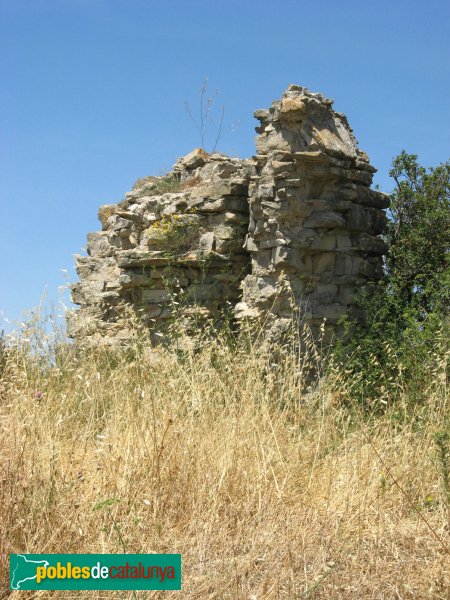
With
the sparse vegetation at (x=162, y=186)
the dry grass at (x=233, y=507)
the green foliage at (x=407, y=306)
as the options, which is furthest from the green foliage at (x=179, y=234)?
the dry grass at (x=233, y=507)

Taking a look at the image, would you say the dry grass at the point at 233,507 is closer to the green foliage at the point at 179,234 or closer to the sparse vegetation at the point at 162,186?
the green foliage at the point at 179,234

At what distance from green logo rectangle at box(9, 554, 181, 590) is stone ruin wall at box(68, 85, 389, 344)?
4.42 metres

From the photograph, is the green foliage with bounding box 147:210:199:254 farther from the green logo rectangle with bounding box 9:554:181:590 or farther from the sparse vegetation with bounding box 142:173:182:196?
the green logo rectangle with bounding box 9:554:181:590

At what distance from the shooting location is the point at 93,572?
13.9ft

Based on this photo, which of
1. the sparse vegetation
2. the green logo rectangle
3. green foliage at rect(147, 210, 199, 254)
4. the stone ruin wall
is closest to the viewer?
the green logo rectangle

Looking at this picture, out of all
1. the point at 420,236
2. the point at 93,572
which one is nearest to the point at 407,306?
the point at 420,236

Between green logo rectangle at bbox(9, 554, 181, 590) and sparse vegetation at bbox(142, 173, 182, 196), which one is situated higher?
sparse vegetation at bbox(142, 173, 182, 196)

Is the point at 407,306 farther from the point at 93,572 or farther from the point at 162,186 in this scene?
the point at 93,572

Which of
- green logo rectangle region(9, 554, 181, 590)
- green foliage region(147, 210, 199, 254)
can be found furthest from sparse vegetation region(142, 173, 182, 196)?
green logo rectangle region(9, 554, 181, 590)

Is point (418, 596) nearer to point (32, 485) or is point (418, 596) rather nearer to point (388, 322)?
point (32, 485)

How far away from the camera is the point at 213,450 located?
5.64m

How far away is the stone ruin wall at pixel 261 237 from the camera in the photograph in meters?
9.16

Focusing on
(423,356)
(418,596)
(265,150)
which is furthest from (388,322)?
(418,596)

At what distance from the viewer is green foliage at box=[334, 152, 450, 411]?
851cm
